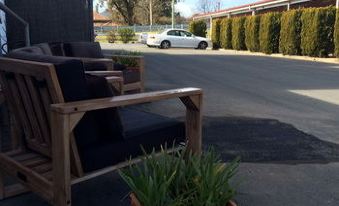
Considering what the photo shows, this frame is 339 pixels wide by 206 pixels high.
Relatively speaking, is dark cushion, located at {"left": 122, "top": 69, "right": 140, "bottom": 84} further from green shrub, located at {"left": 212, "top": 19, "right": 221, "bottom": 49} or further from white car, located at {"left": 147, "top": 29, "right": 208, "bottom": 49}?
green shrub, located at {"left": 212, "top": 19, "right": 221, "bottom": 49}

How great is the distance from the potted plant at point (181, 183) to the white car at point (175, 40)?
28.9m

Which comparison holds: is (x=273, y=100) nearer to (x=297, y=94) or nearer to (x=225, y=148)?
(x=297, y=94)

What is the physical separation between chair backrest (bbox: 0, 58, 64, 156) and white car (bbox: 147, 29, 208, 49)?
1100 inches

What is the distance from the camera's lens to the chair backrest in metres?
3.13

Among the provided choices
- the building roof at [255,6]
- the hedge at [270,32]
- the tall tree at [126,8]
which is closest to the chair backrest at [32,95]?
the hedge at [270,32]

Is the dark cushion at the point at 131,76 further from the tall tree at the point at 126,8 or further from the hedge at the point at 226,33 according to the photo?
the tall tree at the point at 126,8

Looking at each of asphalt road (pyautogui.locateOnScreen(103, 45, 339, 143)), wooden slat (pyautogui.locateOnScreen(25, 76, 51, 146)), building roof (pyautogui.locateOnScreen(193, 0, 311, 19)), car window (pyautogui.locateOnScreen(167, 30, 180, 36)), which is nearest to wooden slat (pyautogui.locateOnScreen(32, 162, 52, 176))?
wooden slat (pyautogui.locateOnScreen(25, 76, 51, 146))

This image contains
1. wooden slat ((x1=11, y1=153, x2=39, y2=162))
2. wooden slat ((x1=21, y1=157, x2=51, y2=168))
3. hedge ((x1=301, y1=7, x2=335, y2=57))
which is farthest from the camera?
hedge ((x1=301, y1=7, x2=335, y2=57))

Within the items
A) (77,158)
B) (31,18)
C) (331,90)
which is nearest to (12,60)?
(77,158)

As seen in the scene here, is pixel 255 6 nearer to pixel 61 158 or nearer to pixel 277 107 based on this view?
pixel 277 107

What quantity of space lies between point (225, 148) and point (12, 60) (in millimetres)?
2763

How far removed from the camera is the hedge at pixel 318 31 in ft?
64.5

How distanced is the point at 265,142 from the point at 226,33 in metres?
24.5

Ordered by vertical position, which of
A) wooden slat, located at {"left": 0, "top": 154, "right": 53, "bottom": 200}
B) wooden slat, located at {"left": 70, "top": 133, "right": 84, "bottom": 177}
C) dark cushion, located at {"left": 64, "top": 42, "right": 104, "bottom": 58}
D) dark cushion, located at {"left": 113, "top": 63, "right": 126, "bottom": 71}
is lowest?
wooden slat, located at {"left": 0, "top": 154, "right": 53, "bottom": 200}
